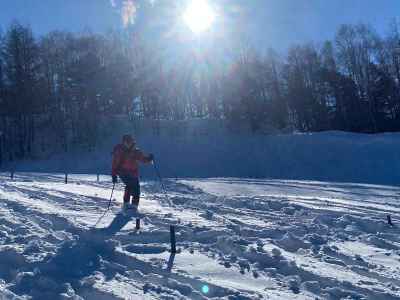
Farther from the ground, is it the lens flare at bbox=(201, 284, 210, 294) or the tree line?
the tree line

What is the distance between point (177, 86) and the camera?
53375mm

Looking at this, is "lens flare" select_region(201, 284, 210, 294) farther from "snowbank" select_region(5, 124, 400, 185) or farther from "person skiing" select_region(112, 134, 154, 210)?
"snowbank" select_region(5, 124, 400, 185)

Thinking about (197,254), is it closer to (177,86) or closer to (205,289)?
(205,289)

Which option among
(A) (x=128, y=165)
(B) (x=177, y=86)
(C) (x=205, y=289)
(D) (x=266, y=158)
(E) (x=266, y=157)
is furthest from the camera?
(B) (x=177, y=86)

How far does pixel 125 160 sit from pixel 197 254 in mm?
5160

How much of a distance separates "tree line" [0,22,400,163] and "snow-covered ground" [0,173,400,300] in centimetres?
3519

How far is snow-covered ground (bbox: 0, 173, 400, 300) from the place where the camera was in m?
4.96

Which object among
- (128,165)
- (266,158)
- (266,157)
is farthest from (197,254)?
(266,157)

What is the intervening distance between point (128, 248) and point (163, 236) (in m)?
1.01

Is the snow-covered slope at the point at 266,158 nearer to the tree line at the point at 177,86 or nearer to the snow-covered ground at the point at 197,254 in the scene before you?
the tree line at the point at 177,86

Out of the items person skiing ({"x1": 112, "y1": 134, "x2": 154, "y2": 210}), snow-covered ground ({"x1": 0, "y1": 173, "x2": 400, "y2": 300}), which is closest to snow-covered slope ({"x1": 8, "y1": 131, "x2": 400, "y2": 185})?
person skiing ({"x1": 112, "y1": 134, "x2": 154, "y2": 210})

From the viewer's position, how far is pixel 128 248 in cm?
654

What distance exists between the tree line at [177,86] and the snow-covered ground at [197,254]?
35.2m

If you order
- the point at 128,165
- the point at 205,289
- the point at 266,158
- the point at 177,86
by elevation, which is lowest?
the point at 205,289
